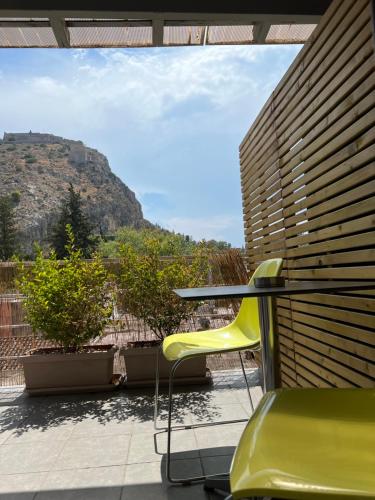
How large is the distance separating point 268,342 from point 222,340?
604mm

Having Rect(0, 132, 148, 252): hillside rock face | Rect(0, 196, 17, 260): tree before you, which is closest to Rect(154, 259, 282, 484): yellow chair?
Rect(0, 196, 17, 260): tree

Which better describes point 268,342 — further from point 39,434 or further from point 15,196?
point 15,196

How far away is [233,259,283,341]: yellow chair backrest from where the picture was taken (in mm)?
1878

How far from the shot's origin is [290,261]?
8.73 feet

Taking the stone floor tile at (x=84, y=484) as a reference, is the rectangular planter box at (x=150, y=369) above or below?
above

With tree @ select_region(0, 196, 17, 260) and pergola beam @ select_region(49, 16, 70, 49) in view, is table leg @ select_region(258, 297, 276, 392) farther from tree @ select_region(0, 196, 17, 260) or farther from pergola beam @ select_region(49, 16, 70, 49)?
tree @ select_region(0, 196, 17, 260)

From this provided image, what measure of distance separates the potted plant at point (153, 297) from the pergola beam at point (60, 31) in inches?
67.2

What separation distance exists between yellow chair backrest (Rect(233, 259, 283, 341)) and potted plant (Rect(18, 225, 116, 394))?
5.01 feet

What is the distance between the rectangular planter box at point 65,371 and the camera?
3.33m

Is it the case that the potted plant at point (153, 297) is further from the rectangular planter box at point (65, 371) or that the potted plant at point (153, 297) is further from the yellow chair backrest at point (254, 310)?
the yellow chair backrest at point (254, 310)

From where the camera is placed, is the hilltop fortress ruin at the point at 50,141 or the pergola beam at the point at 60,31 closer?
the pergola beam at the point at 60,31

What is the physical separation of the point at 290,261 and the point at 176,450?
Result: 1.35m

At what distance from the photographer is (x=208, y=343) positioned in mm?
1980

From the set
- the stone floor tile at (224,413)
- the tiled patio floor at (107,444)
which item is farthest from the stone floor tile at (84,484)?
the stone floor tile at (224,413)
